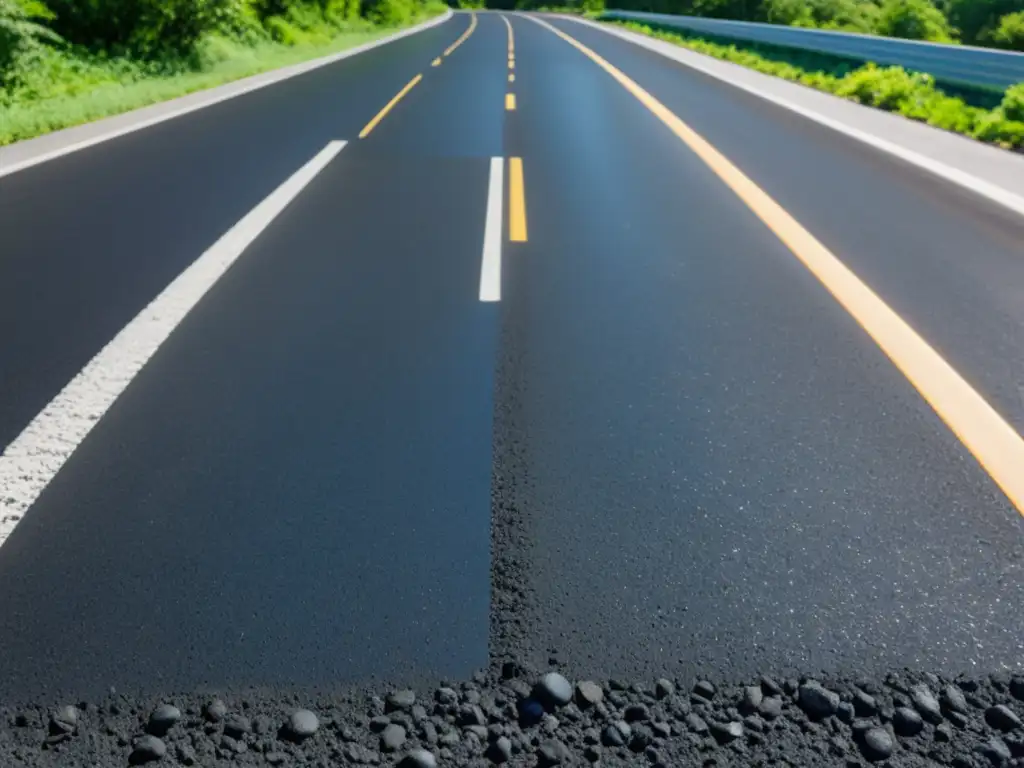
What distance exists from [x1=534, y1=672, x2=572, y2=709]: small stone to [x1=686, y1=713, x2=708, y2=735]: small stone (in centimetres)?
33

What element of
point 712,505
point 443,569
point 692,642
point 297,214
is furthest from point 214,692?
point 297,214

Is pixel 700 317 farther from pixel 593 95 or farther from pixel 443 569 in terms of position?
pixel 593 95

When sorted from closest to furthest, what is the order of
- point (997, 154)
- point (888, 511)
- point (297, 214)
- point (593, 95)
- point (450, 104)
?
point (888, 511)
point (297, 214)
point (997, 154)
point (450, 104)
point (593, 95)

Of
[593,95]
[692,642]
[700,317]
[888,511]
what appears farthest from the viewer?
[593,95]

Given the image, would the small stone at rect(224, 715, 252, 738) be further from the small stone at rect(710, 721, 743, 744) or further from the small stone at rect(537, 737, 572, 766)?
the small stone at rect(710, 721, 743, 744)

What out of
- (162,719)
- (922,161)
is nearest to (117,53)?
(922,161)

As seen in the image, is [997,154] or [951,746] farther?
[997,154]

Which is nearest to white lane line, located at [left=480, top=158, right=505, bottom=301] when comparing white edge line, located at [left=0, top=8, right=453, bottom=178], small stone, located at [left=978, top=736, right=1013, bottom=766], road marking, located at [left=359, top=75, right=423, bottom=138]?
road marking, located at [left=359, top=75, right=423, bottom=138]

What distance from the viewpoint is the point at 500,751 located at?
8.26 feet

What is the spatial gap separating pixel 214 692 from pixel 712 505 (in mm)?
1912

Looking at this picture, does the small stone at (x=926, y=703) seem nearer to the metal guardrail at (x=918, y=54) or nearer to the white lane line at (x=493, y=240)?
the white lane line at (x=493, y=240)

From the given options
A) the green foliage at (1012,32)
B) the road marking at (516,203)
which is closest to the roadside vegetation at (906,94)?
the road marking at (516,203)

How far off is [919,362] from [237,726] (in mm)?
3947

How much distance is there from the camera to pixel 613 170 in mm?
10445
